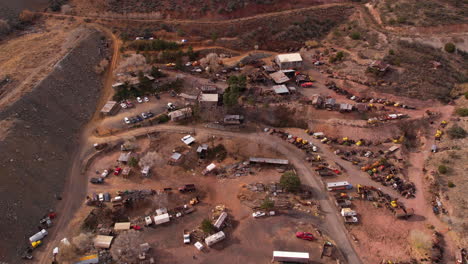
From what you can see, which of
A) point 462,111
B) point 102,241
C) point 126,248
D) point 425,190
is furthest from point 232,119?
point 462,111

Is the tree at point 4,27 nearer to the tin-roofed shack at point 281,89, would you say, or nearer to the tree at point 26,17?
the tree at point 26,17

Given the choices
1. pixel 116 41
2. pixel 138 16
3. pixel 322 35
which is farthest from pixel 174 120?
pixel 322 35

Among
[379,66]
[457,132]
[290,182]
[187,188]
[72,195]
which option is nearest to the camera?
[290,182]

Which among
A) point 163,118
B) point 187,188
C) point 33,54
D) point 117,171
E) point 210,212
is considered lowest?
point 210,212

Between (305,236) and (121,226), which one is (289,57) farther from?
(121,226)

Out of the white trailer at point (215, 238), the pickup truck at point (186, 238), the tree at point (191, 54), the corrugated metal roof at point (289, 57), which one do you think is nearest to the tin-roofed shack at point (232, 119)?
the corrugated metal roof at point (289, 57)

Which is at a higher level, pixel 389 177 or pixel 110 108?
pixel 110 108

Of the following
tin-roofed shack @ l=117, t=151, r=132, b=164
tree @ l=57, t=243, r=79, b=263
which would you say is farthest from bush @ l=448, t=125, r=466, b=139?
tree @ l=57, t=243, r=79, b=263

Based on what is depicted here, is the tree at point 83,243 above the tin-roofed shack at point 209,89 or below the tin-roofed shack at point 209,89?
below
